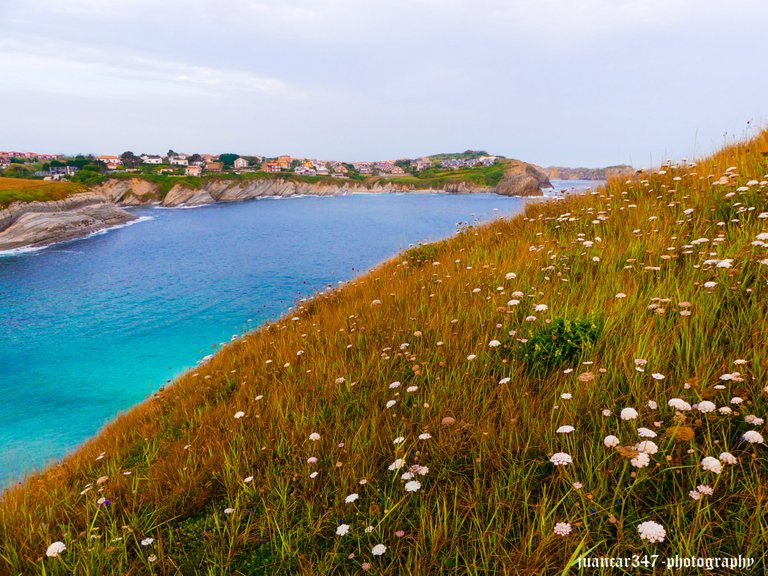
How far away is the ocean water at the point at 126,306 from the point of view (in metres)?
18.9

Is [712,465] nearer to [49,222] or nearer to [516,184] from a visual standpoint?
[49,222]

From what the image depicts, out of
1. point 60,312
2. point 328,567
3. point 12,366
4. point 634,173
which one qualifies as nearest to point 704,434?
point 328,567

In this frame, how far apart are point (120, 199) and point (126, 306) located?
387 feet

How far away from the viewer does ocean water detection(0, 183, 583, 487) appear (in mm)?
18922

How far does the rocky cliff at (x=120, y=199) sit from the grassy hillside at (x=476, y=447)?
42404 mm

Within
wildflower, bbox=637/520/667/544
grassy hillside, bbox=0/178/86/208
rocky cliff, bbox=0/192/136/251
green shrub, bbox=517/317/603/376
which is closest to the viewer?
wildflower, bbox=637/520/667/544

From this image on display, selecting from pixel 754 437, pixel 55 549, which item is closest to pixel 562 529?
pixel 754 437

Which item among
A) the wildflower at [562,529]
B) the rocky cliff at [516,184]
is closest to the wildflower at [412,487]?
the wildflower at [562,529]

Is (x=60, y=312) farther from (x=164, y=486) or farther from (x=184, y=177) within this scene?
(x=184, y=177)

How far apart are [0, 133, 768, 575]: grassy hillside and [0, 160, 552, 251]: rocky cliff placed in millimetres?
42404

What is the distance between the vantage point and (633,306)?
4570 millimetres

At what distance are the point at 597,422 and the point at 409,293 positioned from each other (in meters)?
4.70

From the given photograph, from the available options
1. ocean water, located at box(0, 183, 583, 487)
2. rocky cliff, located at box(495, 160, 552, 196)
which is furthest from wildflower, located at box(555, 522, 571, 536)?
rocky cliff, located at box(495, 160, 552, 196)

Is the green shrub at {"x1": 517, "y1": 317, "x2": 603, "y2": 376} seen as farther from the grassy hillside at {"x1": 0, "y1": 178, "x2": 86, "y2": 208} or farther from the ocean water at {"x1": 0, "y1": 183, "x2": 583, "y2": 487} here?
the grassy hillside at {"x1": 0, "y1": 178, "x2": 86, "y2": 208}
